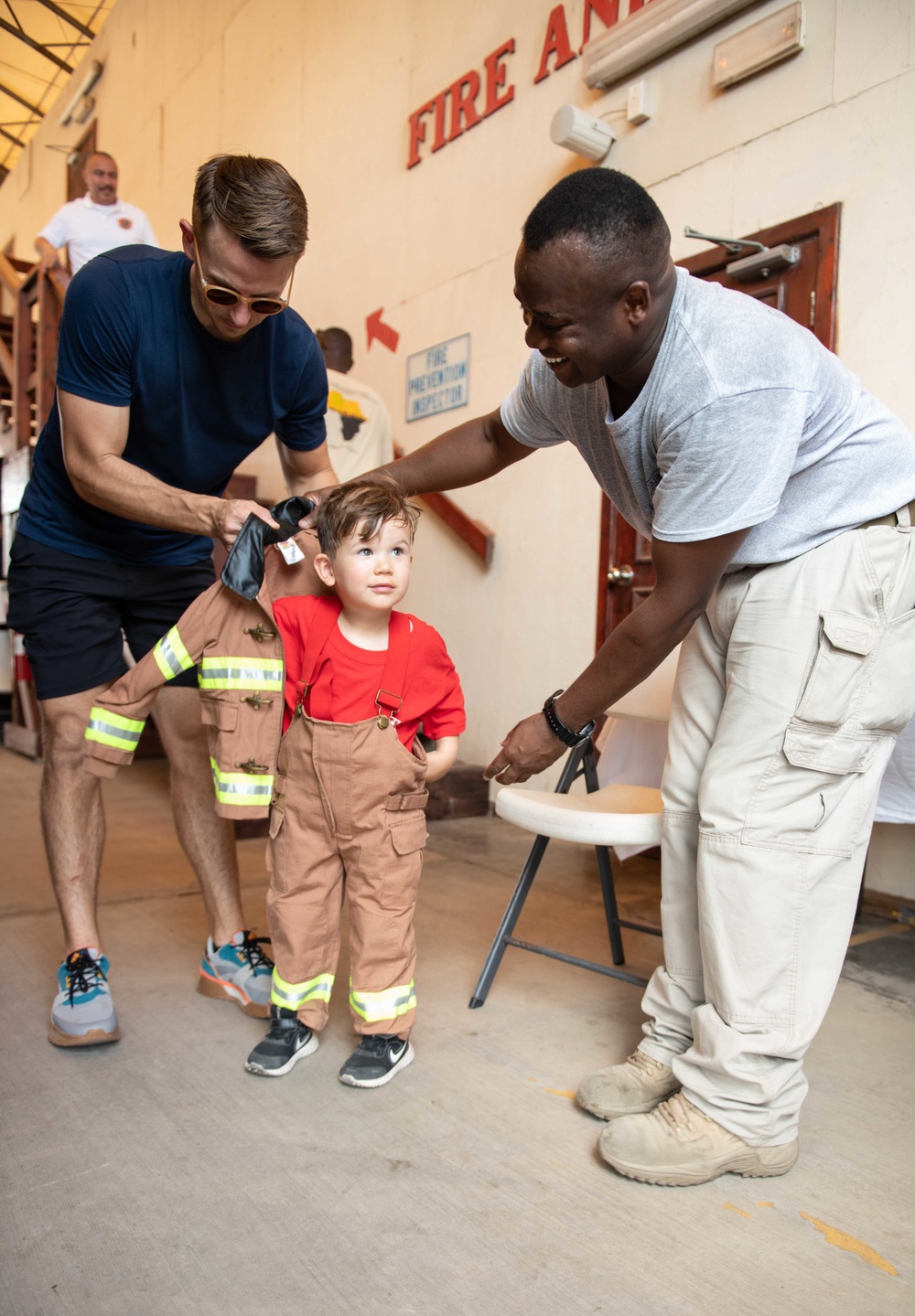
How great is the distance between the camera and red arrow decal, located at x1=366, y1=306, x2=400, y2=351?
5590 mm

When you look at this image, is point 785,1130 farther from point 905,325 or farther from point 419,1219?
point 905,325

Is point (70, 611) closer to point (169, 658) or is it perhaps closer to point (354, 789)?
point (169, 658)

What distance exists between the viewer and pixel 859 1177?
1628 millimetres

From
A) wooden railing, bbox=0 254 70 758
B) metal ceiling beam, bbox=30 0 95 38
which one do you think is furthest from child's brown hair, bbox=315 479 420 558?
metal ceiling beam, bbox=30 0 95 38

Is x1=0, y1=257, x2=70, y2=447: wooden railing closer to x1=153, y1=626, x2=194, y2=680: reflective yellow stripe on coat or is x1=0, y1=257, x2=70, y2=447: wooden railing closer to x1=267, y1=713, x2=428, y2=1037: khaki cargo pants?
Result: x1=153, y1=626, x2=194, y2=680: reflective yellow stripe on coat

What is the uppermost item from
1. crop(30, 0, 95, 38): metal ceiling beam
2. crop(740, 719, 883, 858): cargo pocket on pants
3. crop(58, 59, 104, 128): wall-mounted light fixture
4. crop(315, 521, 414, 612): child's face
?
crop(30, 0, 95, 38): metal ceiling beam

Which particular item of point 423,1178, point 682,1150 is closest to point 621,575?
point 682,1150

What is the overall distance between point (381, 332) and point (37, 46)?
9556mm

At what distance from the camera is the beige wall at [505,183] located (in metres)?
3.14

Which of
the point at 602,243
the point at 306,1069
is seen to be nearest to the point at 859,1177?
the point at 306,1069

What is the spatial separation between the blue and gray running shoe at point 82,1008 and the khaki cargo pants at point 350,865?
36 centimetres

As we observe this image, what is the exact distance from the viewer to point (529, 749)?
70.4 inches

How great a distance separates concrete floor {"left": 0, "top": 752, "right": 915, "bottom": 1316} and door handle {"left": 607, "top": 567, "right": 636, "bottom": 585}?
1903 millimetres

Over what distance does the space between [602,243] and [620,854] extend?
1.98 m
